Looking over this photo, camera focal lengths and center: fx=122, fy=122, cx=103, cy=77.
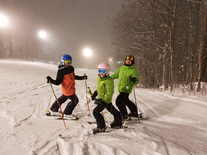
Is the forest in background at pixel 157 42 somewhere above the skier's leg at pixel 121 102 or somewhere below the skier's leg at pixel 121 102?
above

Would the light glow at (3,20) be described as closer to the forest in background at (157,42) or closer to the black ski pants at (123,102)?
the forest in background at (157,42)

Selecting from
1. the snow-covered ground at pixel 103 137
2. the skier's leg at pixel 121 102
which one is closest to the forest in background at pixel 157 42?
the snow-covered ground at pixel 103 137

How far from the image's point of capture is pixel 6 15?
105 ft

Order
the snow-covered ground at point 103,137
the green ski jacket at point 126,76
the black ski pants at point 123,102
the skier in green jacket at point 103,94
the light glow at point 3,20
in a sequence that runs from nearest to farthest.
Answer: the snow-covered ground at point 103,137 < the skier in green jacket at point 103,94 < the green ski jacket at point 126,76 < the black ski pants at point 123,102 < the light glow at point 3,20

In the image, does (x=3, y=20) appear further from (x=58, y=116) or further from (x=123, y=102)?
(x=123, y=102)

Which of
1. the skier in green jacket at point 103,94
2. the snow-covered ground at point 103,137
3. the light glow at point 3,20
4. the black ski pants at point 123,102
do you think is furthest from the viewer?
the light glow at point 3,20

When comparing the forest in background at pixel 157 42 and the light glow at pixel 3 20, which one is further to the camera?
the light glow at pixel 3 20

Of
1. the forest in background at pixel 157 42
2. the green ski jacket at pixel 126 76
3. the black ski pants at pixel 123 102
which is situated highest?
the forest in background at pixel 157 42

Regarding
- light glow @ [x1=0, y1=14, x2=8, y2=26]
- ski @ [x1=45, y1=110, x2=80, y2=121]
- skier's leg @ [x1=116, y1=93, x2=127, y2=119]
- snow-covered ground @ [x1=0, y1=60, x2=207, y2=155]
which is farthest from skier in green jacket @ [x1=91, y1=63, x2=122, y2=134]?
light glow @ [x1=0, y1=14, x2=8, y2=26]

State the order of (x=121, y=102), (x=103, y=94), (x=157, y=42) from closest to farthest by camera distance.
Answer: (x=103, y=94) → (x=121, y=102) → (x=157, y=42)

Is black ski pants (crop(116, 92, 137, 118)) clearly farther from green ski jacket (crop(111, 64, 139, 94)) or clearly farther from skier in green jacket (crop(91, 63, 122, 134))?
skier in green jacket (crop(91, 63, 122, 134))

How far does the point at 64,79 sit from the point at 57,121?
1.28 metres

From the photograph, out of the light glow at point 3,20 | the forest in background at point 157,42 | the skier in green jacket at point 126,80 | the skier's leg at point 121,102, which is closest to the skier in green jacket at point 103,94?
the skier's leg at point 121,102

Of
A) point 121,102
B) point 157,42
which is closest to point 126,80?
point 121,102
